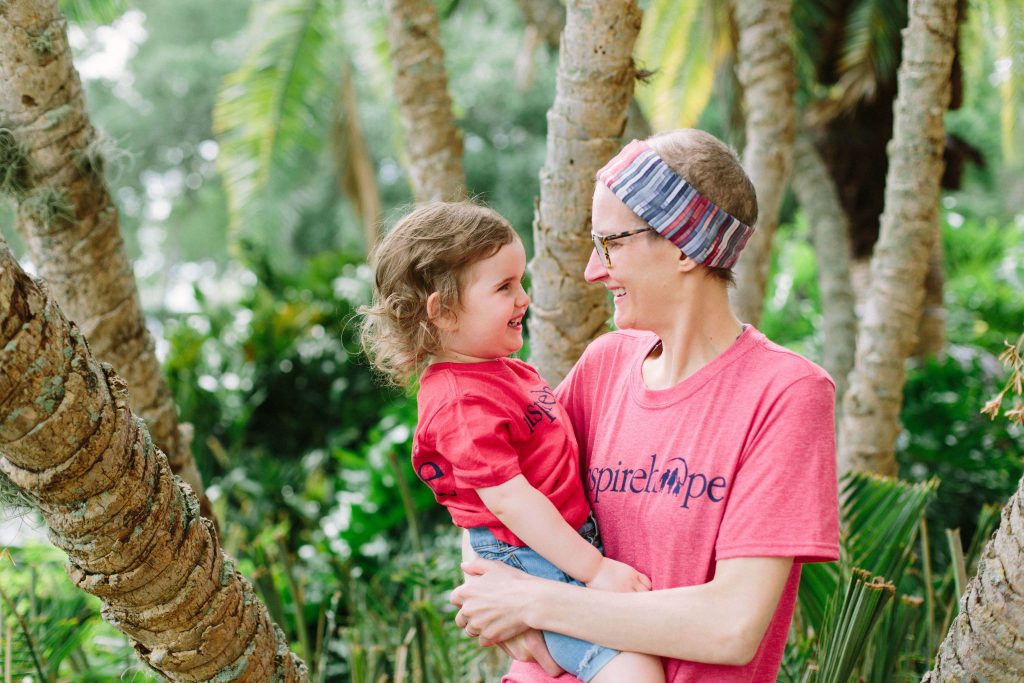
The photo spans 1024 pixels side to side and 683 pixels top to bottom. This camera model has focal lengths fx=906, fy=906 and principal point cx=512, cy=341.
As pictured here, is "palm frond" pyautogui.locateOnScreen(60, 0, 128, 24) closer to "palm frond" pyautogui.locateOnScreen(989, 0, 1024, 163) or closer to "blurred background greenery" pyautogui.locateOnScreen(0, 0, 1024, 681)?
"blurred background greenery" pyautogui.locateOnScreen(0, 0, 1024, 681)

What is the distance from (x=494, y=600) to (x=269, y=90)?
8892 millimetres

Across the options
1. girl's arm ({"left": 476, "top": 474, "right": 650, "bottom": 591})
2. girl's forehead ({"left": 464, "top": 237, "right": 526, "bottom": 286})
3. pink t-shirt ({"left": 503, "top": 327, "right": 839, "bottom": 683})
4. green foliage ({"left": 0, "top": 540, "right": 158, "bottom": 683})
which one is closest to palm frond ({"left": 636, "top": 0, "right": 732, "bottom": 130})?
green foliage ({"left": 0, "top": 540, "right": 158, "bottom": 683})

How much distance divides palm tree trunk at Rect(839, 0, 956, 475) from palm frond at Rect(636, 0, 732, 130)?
435 centimetres

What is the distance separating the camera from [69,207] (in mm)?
2631

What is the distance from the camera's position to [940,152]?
12.4ft

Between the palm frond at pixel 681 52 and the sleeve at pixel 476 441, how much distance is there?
6.55 meters

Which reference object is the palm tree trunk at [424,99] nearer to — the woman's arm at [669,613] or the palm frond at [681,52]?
the woman's arm at [669,613]

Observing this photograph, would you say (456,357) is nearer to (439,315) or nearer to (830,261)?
(439,315)

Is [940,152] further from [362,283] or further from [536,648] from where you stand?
[362,283]

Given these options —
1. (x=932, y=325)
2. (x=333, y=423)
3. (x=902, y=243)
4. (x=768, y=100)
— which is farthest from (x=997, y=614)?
(x=932, y=325)

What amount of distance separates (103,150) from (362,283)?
19.9 feet

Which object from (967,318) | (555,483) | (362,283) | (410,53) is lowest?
(967,318)

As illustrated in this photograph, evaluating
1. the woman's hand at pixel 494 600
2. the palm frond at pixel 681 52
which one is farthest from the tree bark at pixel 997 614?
the palm frond at pixel 681 52

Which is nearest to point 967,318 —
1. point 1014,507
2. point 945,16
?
point 945,16
